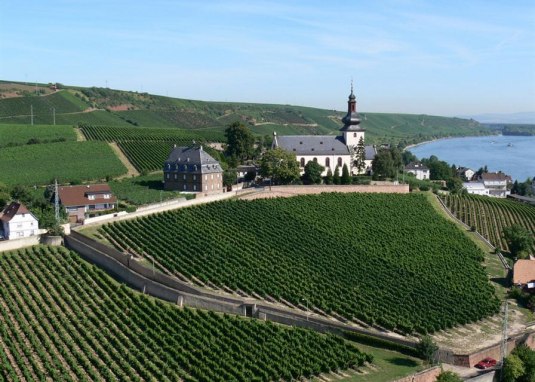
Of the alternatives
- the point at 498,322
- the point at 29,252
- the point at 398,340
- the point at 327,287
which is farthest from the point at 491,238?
the point at 29,252

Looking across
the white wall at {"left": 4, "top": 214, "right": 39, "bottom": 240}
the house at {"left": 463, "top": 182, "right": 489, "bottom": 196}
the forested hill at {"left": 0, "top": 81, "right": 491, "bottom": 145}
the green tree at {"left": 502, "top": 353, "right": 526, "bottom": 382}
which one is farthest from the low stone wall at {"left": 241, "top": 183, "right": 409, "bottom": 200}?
the forested hill at {"left": 0, "top": 81, "right": 491, "bottom": 145}

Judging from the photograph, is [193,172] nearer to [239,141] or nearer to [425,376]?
[239,141]

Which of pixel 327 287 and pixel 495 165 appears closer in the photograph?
pixel 327 287

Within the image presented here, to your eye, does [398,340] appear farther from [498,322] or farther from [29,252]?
[29,252]

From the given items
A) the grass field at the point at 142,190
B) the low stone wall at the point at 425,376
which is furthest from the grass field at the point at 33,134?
the low stone wall at the point at 425,376

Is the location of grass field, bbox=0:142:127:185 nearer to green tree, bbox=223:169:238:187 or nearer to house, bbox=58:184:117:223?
house, bbox=58:184:117:223

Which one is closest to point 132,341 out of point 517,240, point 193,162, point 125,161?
point 193,162

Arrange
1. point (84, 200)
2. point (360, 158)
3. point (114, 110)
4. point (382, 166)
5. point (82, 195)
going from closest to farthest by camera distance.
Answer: point (84, 200), point (82, 195), point (382, 166), point (360, 158), point (114, 110)
